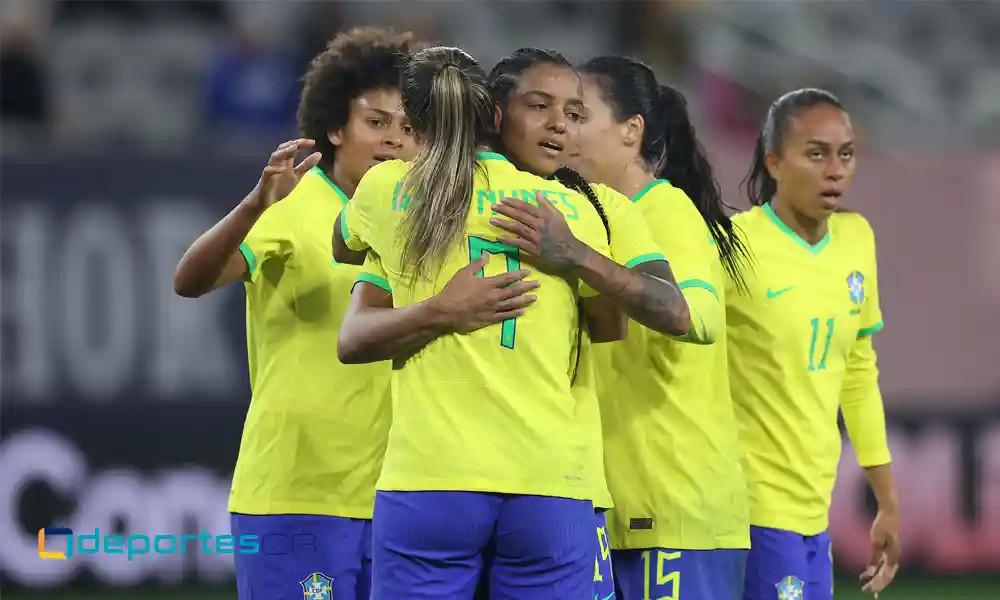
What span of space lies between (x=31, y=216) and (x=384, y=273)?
533cm

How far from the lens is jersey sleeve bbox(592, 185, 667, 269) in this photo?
147 inches


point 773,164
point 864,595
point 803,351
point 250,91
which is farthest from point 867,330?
point 250,91

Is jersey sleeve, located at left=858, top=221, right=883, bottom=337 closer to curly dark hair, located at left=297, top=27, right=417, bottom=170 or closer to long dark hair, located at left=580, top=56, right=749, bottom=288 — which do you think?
long dark hair, located at left=580, top=56, right=749, bottom=288

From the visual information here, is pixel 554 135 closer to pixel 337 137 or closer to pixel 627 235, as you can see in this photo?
pixel 627 235

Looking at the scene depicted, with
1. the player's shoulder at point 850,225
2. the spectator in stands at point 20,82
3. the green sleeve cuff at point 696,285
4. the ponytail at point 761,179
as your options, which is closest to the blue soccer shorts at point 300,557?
the green sleeve cuff at point 696,285

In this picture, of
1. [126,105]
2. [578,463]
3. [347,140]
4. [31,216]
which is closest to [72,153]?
[31,216]

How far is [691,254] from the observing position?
4.22m

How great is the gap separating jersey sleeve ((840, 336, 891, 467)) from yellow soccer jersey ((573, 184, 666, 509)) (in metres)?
2.03

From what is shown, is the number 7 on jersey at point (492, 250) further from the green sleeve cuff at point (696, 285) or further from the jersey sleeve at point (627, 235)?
the green sleeve cuff at point (696, 285)

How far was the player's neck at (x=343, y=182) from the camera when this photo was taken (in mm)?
4828

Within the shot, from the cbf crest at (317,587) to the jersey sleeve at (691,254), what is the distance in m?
1.44

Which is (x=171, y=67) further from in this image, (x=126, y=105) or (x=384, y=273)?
(x=384, y=273)

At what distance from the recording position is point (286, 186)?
13.8 feet

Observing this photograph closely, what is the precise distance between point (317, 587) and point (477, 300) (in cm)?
154
